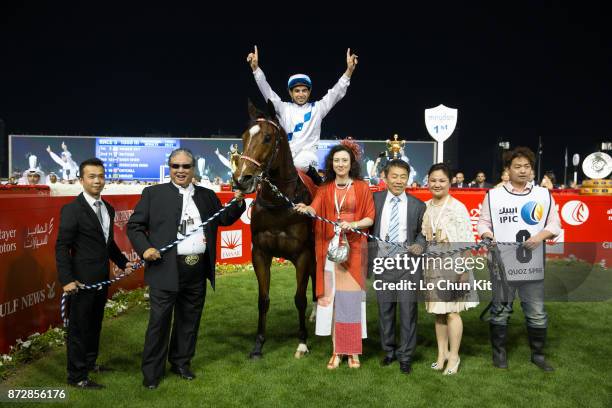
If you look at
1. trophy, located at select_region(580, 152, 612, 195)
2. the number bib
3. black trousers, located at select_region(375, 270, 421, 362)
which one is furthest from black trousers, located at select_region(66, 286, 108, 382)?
trophy, located at select_region(580, 152, 612, 195)

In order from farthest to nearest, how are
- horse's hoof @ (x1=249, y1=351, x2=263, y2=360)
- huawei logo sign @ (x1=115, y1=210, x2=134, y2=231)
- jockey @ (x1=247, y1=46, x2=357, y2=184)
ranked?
huawei logo sign @ (x1=115, y1=210, x2=134, y2=231) → jockey @ (x1=247, y1=46, x2=357, y2=184) → horse's hoof @ (x1=249, y1=351, x2=263, y2=360)

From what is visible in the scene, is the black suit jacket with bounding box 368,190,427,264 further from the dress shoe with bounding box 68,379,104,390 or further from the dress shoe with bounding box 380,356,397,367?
the dress shoe with bounding box 68,379,104,390

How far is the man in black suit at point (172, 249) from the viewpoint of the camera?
12.5 ft

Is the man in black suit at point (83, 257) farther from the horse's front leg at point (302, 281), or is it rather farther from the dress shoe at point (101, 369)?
the horse's front leg at point (302, 281)

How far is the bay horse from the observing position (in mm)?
4125

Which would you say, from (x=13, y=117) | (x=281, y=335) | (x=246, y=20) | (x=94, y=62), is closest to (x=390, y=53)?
(x=246, y=20)

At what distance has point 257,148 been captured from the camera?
13.1 ft

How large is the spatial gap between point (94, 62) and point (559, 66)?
1337 inches

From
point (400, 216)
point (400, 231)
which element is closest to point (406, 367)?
point (400, 231)

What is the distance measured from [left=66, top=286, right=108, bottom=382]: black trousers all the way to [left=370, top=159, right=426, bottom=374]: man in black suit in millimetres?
2344

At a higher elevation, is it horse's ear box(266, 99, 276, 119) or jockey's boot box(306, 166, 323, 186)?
horse's ear box(266, 99, 276, 119)

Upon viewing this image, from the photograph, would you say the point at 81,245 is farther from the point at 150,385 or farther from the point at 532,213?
the point at 532,213

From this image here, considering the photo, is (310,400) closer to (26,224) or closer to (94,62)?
(26,224)

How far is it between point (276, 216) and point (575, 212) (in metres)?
7.65
